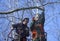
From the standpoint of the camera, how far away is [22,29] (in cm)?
439

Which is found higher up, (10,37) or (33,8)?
(33,8)

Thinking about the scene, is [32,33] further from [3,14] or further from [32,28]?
[3,14]

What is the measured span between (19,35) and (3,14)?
1.29 feet

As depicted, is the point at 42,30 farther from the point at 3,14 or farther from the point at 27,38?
the point at 3,14

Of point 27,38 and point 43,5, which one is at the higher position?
point 43,5

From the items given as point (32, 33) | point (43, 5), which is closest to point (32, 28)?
point (32, 33)

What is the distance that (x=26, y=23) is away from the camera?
443cm

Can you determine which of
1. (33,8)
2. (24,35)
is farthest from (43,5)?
(24,35)

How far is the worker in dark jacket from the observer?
14.4ft

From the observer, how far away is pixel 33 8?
4156mm

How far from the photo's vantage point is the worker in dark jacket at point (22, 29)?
438 cm

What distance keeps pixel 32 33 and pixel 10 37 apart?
28cm

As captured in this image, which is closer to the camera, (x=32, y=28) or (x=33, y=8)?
(x=33, y=8)

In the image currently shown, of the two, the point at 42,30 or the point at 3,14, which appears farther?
the point at 42,30
